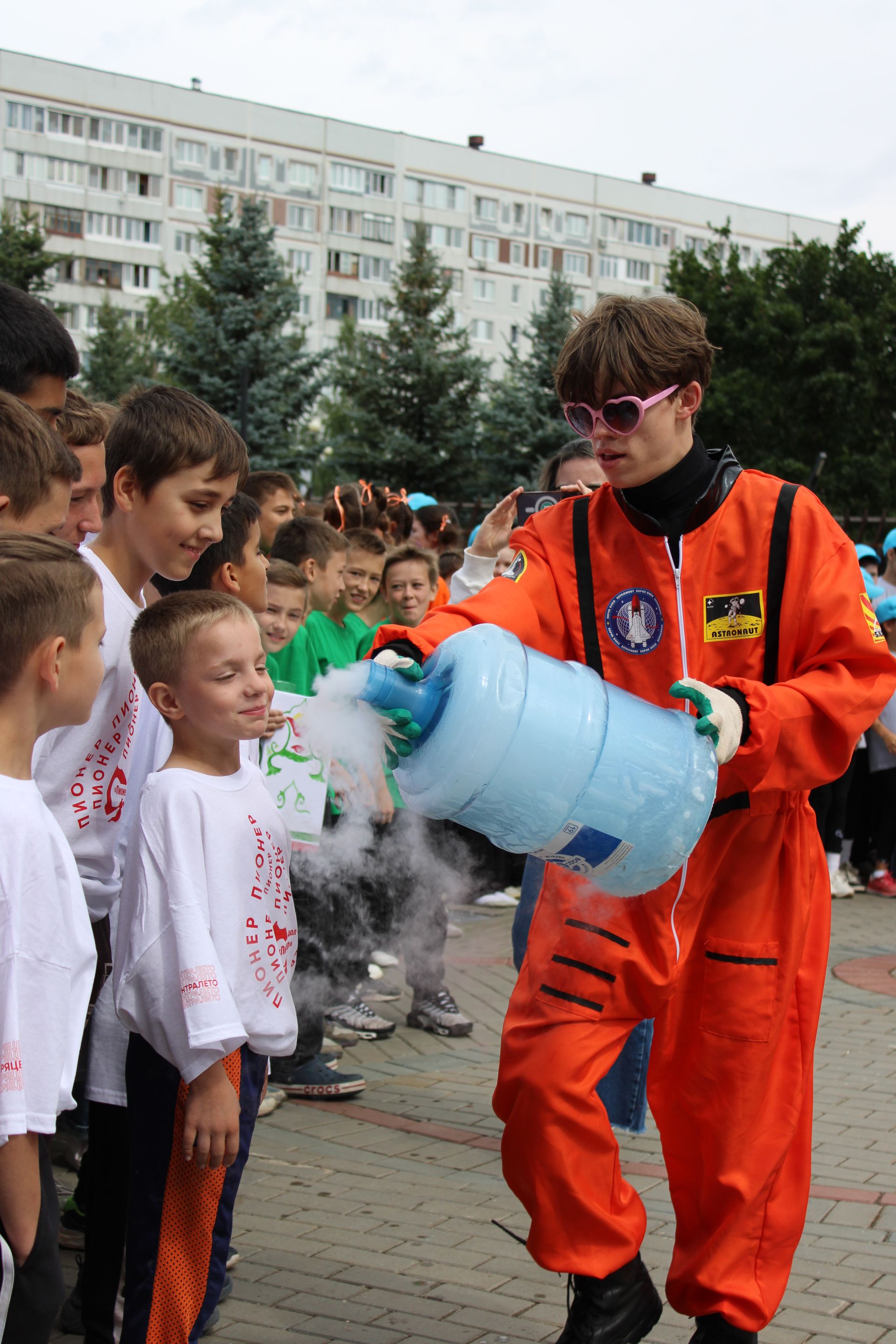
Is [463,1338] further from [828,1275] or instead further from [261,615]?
[261,615]

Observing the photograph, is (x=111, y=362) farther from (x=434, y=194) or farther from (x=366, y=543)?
(x=366, y=543)

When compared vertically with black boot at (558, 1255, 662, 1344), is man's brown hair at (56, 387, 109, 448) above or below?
above

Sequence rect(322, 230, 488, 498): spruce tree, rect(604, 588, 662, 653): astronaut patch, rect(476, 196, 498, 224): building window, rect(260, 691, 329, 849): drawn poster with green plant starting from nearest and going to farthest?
rect(604, 588, 662, 653): astronaut patch → rect(260, 691, 329, 849): drawn poster with green plant → rect(322, 230, 488, 498): spruce tree → rect(476, 196, 498, 224): building window

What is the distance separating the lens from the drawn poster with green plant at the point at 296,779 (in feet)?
13.0

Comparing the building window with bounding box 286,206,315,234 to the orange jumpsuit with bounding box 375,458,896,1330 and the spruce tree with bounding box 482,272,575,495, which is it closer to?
the spruce tree with bounding box 482,272,575,495

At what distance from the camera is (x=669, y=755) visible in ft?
8.95

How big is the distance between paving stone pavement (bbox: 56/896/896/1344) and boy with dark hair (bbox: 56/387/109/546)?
2006 millimetres

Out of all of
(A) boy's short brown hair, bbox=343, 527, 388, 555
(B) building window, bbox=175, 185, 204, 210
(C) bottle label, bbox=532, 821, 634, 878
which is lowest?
(C) bottle label, bbox=532, 821, 634, 878

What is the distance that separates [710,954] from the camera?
3041 millimetres

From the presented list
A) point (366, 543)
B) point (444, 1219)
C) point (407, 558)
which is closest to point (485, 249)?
point (366, 543)

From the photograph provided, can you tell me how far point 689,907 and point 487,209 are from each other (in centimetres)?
7619

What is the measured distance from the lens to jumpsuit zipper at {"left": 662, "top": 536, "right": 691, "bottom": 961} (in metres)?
2.97

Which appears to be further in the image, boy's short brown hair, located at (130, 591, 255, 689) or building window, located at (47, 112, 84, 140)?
building window, located at (47, 112, 84, 140)

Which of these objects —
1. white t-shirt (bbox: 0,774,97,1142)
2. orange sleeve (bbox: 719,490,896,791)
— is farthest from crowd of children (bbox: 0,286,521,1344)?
orange sleeve (bbox: 719,490,896,791)
